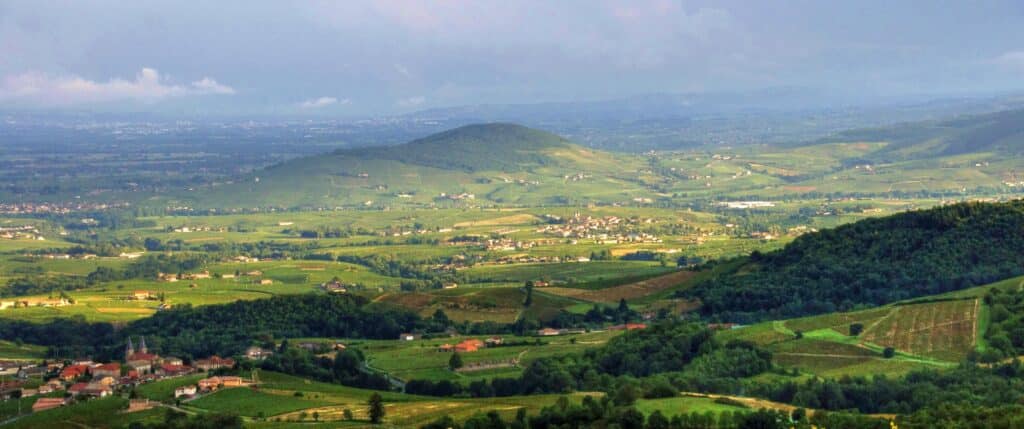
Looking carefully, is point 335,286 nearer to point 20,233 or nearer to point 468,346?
point 468,346

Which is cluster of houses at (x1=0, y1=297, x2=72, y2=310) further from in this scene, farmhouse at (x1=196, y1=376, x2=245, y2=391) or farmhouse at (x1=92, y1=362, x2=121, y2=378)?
farmhouse at (x1=196, y1=376, x2=245, y2=391)

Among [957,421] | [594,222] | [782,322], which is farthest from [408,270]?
[957,421]

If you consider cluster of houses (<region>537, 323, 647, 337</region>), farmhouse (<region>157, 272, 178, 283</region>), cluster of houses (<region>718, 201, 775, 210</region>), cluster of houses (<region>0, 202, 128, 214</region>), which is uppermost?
cluster of houses (<region>537, 323, 647, 337</region>)

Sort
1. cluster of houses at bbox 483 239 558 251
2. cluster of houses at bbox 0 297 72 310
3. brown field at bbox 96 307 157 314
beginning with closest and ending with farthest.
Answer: brown field at bbox 96 307 157 314 → cluster of houses at bbox 0 297 72 310 → cluster of houses at bbox 483 239 558 251

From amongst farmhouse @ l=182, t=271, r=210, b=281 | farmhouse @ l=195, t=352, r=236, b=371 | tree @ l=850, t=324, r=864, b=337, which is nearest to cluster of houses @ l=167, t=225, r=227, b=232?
farmhouse @ l=182, t=271, r=210, b=281

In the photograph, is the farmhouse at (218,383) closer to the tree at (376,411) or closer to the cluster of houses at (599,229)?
the tree at (376,411)

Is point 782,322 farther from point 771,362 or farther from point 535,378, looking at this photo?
point 535,378

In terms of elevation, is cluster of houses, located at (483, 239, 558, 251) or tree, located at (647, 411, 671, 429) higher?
tree, located at (647, 411, 671, 429)

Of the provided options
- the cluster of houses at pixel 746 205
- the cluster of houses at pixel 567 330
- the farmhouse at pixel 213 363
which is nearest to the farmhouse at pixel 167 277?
the farmhouse at pixel 213 363
